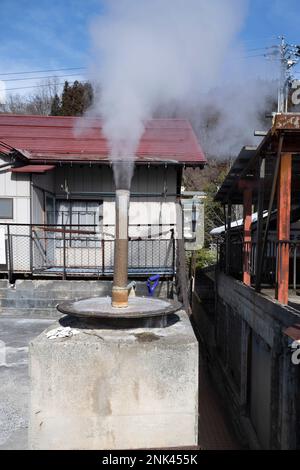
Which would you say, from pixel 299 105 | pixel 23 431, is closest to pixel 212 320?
pixel 299 105

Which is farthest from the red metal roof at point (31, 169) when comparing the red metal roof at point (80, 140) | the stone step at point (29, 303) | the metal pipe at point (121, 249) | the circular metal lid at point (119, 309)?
the metal pipe at point (121, 249)

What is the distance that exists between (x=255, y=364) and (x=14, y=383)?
4.52 m

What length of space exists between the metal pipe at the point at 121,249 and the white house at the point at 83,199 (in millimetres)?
5995

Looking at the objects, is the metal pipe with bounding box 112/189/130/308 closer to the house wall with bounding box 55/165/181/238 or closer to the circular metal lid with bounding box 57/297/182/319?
the circular metal lid with bounding box 57/297/182/319

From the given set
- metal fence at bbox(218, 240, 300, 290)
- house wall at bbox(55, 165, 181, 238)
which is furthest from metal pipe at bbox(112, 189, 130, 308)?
house wall at bbox(55, 165, 181, 238)

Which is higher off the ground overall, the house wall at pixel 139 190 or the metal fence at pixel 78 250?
the house wall at pixel 139 190

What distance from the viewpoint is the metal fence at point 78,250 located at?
9359 millimetres

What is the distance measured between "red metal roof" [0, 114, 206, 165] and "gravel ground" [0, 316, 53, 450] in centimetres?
489

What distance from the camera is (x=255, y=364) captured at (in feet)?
24.0

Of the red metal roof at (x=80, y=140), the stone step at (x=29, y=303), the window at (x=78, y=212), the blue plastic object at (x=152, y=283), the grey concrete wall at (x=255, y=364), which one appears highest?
the red metal roof at (x=80, y=140)

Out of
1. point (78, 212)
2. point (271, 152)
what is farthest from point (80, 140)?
point (271, 152)

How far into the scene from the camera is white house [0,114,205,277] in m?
9.85

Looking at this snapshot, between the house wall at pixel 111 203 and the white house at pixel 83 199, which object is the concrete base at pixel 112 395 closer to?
the white house at pixel 83 199
